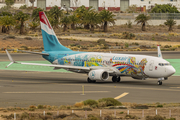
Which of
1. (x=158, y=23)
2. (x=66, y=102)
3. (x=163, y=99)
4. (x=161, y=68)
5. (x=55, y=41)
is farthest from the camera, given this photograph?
Answer: (x=158, y=23)

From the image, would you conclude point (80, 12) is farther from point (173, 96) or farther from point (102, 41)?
point (173, 96)

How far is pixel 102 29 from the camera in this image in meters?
152

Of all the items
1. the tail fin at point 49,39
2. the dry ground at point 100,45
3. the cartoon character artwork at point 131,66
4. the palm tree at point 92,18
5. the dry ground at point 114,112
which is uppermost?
the palm tree at point 92,18

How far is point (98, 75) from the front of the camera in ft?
144

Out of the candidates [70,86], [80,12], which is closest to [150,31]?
[80,12]

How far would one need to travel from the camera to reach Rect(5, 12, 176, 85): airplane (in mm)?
41875

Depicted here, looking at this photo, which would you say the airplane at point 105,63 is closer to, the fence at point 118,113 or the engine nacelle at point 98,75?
the engine nacelle at point 98,75

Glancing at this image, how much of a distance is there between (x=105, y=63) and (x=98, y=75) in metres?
2.54

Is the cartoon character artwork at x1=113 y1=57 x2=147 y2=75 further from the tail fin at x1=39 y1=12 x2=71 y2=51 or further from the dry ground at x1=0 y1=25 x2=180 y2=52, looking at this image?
the dry ground at x1=0 y1=25 x2=180 y2=52

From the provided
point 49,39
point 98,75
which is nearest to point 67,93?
point 98,75

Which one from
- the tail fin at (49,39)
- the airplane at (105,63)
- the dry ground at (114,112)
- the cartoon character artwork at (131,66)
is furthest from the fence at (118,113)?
the tail fin at (49,39)

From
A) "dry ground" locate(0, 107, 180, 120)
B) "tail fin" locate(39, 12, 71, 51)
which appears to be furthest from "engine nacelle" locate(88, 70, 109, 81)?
"dry ground" locate(0, 107, 180, 120)

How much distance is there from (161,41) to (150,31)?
113 ft

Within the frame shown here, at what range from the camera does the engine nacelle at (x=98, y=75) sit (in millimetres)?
43678
